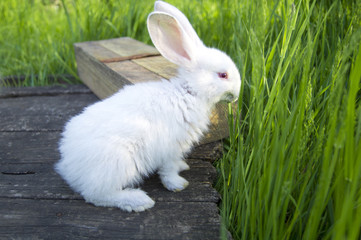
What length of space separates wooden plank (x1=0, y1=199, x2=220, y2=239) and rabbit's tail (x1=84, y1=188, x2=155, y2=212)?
27mm

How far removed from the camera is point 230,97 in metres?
2.10

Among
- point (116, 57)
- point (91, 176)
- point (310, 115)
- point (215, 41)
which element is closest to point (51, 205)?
point (91, 176)

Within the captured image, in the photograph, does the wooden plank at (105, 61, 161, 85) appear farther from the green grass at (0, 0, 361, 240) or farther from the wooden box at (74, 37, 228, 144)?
the green grass at (0, 0, 361, 240)

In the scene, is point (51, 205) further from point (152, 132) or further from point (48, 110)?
point (48, 110)

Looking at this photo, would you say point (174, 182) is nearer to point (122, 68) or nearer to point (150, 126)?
point (150, 126)

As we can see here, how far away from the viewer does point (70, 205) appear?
71.9 inches

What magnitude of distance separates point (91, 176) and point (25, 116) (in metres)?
1.43

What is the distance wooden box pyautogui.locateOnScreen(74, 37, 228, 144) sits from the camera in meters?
2.43

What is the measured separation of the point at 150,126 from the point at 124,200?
371 mm

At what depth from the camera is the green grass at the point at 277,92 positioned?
132 centimetres

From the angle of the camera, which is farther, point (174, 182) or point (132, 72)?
A: point (132, 72)

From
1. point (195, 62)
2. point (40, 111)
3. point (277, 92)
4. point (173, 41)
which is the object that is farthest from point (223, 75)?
point (40, 111)

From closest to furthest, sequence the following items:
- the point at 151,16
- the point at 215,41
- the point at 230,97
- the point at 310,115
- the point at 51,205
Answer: the point at 310,115 → the point at 51,205 → the point at 151,16 → the point at 230,97 → the point at 215,41

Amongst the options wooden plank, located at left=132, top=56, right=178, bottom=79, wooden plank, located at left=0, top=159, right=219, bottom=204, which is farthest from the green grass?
wooden plank, located at left=132, top=56, right=178, bottom=79
